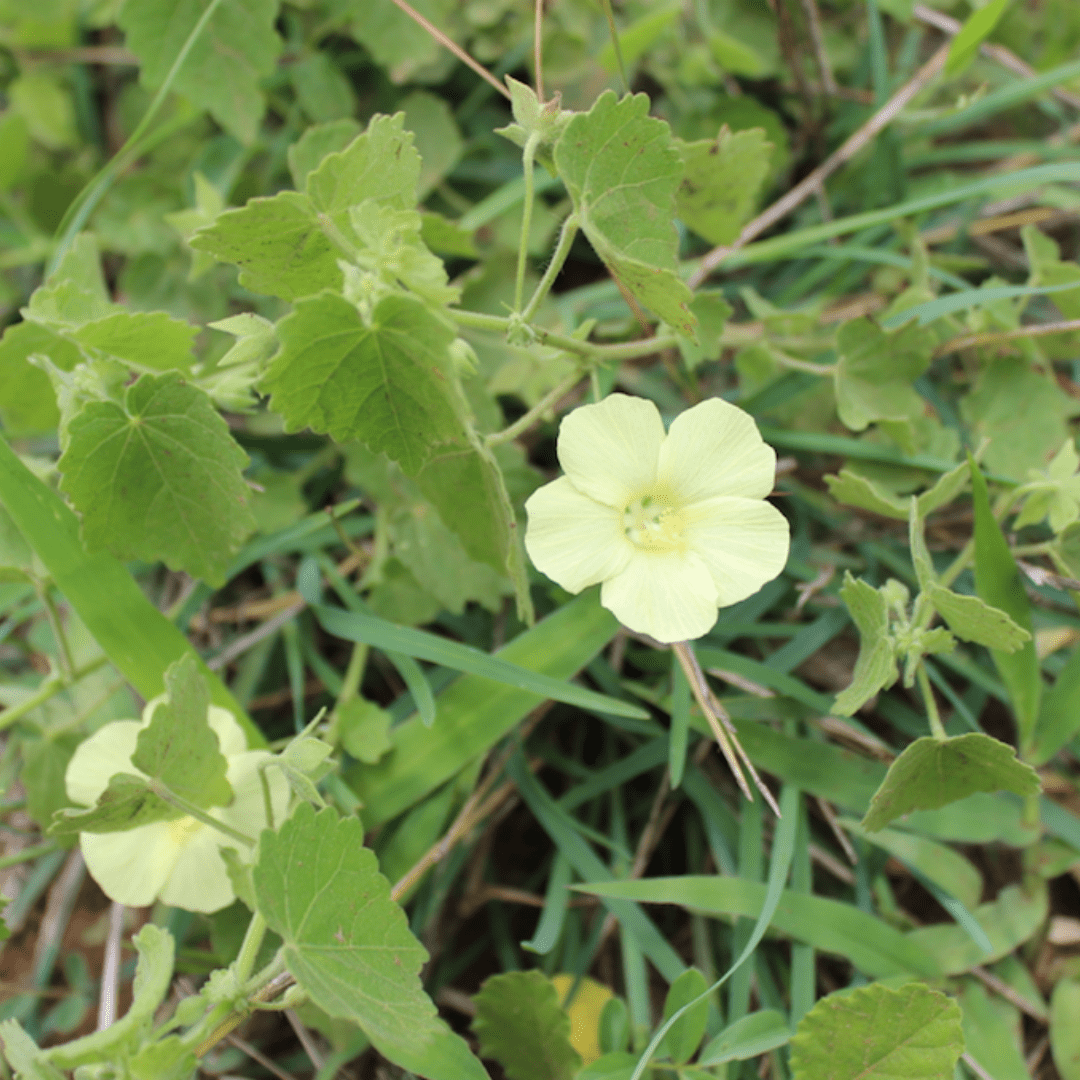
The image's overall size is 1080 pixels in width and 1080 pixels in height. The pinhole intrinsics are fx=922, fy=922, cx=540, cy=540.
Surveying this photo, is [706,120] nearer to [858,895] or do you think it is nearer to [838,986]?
[858,895]

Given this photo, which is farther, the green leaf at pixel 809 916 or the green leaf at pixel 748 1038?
the green leaf at pixel 809 916

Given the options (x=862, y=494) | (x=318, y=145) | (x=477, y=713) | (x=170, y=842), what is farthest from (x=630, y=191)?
(x=170, y=842)

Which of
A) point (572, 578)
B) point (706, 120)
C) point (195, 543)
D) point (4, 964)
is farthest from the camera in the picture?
point (706, 120)

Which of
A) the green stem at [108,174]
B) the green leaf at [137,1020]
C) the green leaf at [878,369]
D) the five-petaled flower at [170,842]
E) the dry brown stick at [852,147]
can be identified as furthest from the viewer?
the dry brown stick at [852,147]

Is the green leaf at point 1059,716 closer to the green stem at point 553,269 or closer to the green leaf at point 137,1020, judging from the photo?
the green stem at point 553,269

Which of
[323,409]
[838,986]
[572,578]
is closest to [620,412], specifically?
[572,578]

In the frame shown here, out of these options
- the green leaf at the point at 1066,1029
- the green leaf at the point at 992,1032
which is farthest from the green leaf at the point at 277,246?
the green leaf at the point at 1066,1029

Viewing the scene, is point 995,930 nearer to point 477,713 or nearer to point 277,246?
point 477,713
